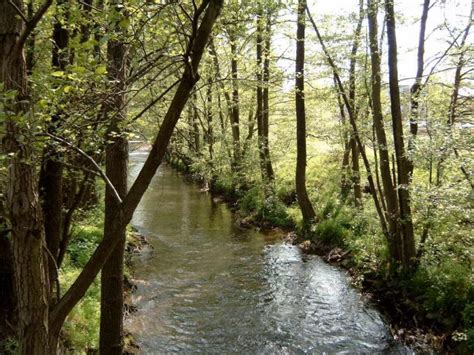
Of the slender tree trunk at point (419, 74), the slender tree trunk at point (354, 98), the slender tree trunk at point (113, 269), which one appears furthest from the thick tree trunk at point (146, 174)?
the slender tree trunk at point (354, 98)

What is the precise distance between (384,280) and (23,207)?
30.3ft

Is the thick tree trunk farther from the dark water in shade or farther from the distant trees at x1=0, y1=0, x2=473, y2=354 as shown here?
the dark water in shade

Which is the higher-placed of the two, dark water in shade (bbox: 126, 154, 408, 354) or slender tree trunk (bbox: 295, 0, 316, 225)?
slender tree trunk (bbox: 295, 0, 316, 225)

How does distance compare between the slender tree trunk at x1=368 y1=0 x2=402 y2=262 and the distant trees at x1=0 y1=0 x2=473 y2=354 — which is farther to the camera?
the slender tree trunk at x1=368 y1=0 x2=402 y2=262

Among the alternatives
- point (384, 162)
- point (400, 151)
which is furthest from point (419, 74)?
point (384, 162)

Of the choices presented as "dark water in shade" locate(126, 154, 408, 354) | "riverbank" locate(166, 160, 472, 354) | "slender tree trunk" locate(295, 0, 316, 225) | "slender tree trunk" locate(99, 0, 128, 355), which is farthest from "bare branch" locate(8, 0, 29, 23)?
"slender tree trunk" locate(295, 0, 316, 225)

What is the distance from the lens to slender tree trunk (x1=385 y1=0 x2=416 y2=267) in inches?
360

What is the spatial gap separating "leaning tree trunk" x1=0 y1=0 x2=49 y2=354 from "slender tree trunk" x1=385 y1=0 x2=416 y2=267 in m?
7.94

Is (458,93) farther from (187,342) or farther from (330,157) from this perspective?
(330,157)

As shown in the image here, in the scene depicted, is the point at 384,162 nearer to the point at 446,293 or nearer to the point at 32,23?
the point at 446,293

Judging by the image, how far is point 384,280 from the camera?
10.1 meters

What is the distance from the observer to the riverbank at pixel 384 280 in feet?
25.5

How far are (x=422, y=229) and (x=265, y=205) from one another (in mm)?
8268

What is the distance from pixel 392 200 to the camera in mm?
9922
